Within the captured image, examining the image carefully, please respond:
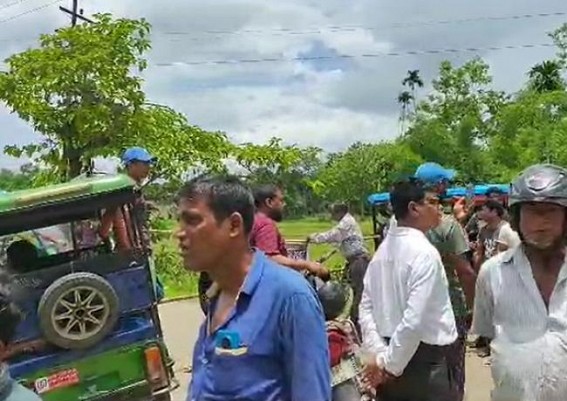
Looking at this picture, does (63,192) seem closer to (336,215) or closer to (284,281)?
(284,281)

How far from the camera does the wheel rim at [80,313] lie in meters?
6.07

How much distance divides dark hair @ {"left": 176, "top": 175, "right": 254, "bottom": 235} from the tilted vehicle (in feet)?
10.2

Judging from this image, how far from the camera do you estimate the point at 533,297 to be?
3369mm

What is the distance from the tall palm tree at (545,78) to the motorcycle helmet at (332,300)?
30.4m

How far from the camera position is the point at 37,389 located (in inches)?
239

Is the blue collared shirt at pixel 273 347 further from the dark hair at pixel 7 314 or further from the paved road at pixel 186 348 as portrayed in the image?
the paved road at pixel 186 348

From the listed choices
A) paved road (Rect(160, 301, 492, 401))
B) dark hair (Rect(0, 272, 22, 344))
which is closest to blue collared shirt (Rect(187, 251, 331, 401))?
dark hair (Rect(0, 272, 22, 344))

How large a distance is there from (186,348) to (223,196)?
818 centimetres

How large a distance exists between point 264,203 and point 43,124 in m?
9.25

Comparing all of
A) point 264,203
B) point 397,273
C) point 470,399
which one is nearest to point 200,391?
point 397,273

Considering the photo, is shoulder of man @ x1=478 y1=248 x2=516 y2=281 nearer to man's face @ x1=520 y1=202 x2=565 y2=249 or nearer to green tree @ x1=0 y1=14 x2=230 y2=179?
man's face @ x1=520 y1=202 x2=565 y2=249

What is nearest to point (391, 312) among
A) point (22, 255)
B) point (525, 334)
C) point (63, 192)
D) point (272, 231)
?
point (525, 334)

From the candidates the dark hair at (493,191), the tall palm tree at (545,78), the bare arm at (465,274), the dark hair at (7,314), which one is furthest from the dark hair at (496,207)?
the tall palm tree at (545,78)

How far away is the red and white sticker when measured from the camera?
6.09 m
